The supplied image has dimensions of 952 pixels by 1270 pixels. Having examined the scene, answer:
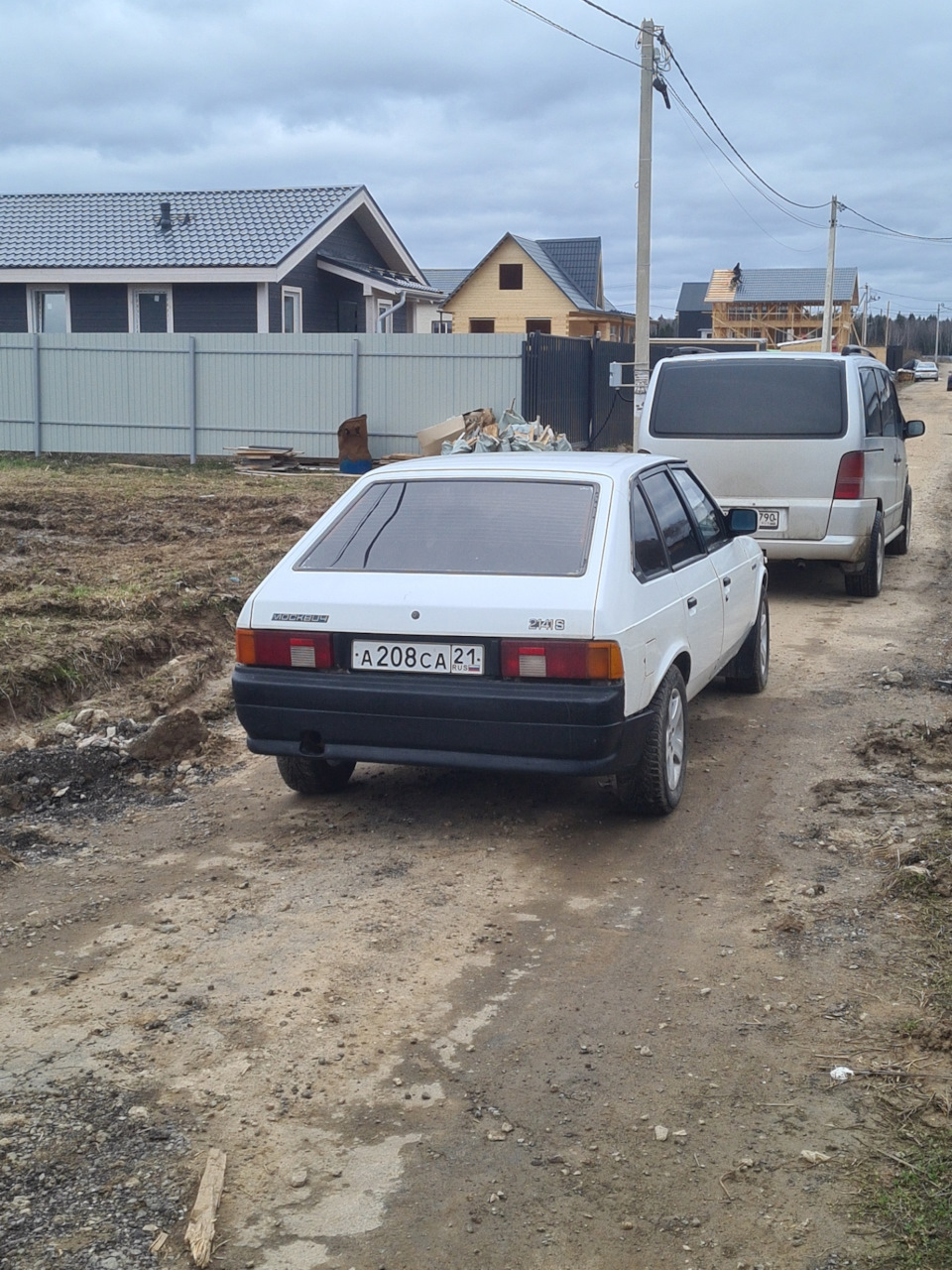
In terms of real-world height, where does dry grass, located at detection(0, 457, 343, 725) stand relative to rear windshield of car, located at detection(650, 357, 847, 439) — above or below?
below

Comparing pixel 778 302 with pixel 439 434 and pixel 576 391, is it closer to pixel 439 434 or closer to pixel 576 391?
pixel 576 391

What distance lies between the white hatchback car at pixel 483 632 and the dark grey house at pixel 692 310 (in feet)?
198

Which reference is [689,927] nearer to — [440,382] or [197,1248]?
[197,1248]

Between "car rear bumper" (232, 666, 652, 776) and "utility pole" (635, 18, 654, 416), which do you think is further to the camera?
"utility pole" (635, 18, 654, 416)

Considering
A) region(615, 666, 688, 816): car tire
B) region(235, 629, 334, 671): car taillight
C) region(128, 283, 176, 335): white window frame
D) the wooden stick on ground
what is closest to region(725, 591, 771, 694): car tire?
region(615, 666, 688, 816): car tire

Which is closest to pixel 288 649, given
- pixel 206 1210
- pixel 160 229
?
pixel 206 1210

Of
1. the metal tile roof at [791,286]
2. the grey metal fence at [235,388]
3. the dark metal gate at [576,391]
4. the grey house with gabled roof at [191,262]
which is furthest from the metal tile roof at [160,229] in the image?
the metal tile roof at [791,286]

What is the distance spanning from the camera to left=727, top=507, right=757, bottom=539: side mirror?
7250 mm

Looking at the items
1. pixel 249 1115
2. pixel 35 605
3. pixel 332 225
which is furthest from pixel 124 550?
pixel 332 225

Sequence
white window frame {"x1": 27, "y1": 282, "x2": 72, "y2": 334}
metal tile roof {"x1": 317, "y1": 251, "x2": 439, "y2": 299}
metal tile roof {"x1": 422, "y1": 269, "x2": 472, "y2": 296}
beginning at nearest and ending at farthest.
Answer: white window frame {"x1": 27, "y1": 282, "x2": 72, "y2": 334}
metal tile roof {"x1": 317, "y1": 251, "x2": 439, "y2": 299}
metal tile roof {"x1": 422, "y1": 269, "x2": 472, "y2": 296}

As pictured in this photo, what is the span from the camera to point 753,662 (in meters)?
7.82

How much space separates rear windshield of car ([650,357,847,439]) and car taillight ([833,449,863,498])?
0.68 feet

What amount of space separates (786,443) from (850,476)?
1.84 ft

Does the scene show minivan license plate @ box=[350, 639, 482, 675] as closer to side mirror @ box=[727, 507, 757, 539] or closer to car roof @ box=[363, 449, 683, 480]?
car roof @ box=[363, 449, 683, 480]
